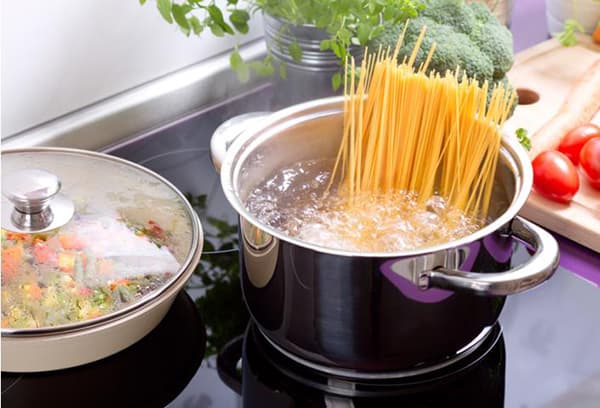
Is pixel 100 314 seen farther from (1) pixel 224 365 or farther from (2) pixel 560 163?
(2) pixel 560 163

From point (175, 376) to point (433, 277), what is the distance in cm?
33

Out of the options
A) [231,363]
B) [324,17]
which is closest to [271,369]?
[231,363]

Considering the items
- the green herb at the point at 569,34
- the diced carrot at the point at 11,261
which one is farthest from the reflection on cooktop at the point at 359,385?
the green herb at the point at 569,34

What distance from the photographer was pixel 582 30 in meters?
1.72

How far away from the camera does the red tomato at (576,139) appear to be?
1384mm

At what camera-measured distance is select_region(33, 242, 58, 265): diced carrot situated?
98 centimetres

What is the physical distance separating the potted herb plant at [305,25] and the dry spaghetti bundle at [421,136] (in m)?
0.17

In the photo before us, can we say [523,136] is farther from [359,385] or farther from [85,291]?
[85,291]

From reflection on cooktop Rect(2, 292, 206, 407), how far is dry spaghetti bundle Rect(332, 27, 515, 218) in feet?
0.88

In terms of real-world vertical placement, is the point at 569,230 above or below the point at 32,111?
below

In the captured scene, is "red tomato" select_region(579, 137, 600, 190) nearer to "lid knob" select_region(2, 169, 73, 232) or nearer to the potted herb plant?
the potted herb plant

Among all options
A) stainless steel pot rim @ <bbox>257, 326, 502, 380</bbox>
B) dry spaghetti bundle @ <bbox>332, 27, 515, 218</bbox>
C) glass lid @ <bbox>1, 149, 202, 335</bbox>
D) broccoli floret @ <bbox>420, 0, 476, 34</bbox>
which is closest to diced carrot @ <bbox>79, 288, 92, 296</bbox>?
glass lid @ <bbox>1, 149, 202, 335</bbox>

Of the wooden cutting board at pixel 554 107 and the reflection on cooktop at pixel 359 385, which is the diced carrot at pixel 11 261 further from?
the wooden cutting board at pixel 554 107

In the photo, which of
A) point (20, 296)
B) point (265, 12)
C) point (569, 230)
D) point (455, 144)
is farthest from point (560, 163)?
point (20, 296)
